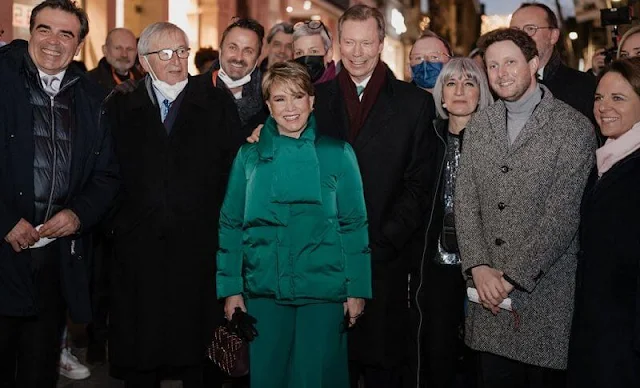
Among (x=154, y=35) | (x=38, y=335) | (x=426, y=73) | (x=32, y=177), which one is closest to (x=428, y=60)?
(x=426, y=73)

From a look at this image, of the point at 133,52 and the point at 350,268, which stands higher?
the point at 133,52

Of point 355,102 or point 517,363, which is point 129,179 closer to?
point 355,102

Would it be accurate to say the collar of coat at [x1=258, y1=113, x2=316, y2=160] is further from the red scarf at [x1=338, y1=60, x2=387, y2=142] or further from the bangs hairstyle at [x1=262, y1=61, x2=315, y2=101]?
the red scarf at [x1=338, y1=60, x2=387, y2=142]

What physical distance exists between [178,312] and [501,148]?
88.6 inches

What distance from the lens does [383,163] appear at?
15.2 feet

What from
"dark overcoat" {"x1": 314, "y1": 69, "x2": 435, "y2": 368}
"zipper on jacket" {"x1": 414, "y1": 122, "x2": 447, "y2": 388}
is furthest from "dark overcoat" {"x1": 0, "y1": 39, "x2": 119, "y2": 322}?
"zipper on jacket" {"x1": 414, "y1": 122, "x2": 447, "y2": 388}

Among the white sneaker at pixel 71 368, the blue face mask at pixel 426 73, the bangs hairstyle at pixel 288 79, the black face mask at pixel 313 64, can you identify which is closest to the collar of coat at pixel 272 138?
the bangs hairstyle at pixel 288 79

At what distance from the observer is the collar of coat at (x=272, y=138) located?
4.16 m

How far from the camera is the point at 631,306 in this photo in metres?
3.56

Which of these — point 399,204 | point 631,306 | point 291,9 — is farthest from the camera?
point 291,9

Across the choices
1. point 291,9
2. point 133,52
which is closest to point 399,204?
point 133,52

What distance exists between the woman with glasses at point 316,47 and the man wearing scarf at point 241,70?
1.30 ft

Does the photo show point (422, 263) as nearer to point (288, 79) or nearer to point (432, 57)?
point (288, 79)

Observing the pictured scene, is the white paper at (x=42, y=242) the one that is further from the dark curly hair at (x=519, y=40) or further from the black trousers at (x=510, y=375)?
the dark curly hair at (x=519, y=40)
